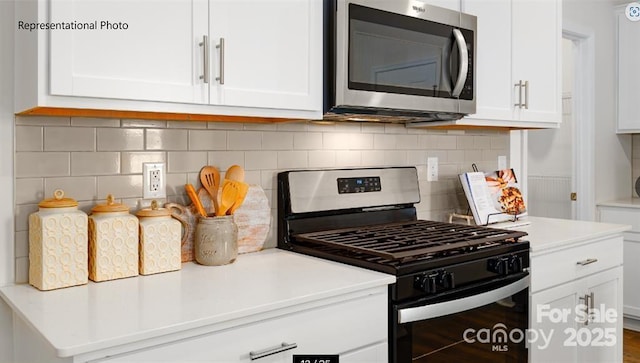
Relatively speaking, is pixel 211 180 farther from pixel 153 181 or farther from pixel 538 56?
pixel 538 56

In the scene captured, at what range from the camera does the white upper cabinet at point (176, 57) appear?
1324 mm

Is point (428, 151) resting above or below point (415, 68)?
below

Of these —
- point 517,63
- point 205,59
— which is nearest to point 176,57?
point 205,59

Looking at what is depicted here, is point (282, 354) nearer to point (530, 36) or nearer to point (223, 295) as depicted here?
point (223, 295)

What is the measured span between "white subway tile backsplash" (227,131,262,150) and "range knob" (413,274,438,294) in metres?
0.78

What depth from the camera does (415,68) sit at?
2.03 metres

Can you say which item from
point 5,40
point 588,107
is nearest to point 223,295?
point 5,40

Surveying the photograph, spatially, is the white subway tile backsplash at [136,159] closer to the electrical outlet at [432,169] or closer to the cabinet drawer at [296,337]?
the cabinet drawer at [296,337]

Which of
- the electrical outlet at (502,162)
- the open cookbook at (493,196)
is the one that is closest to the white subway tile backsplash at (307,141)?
the open cookbook at (493,196)

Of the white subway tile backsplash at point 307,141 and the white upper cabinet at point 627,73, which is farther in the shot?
the white upper cabinet at point 627,73

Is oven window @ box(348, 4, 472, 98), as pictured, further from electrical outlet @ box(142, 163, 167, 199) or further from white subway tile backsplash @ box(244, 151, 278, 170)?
electrical outlet @ box(142, 163, 167, 199)

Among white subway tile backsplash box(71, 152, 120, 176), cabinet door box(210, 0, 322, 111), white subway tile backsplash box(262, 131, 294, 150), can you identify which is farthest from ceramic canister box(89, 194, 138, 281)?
white subway tile backsplash box(262, 131, 294, 150)

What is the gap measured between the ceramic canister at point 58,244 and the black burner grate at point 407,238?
2.56ft

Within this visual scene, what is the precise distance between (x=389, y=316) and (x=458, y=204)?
50.6 inches
